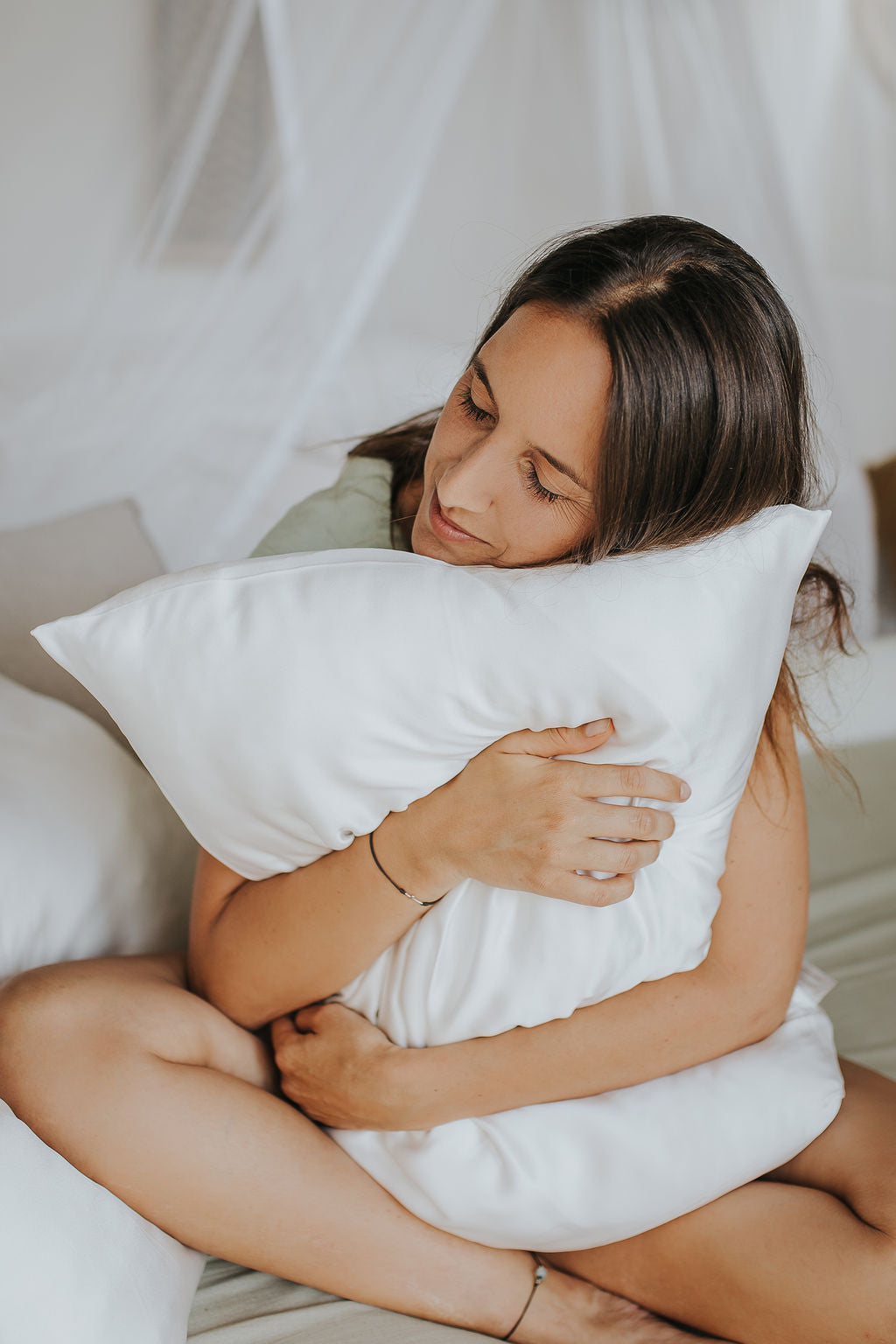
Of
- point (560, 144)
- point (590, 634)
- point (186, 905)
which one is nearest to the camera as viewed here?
point (590, 634)

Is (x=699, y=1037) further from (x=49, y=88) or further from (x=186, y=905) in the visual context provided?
(x=49, y=88)

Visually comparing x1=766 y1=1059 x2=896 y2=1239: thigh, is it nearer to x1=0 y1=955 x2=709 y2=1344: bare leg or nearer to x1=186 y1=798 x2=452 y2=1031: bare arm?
x1=0 y1=955 x2=709 y2=1344: bare leg

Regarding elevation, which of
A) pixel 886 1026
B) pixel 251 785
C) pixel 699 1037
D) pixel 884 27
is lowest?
pixel 886 1026

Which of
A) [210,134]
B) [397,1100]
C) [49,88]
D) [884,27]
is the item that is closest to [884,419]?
[884,27]

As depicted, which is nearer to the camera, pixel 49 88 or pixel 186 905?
pixel 186 905

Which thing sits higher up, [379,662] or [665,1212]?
[379,662]

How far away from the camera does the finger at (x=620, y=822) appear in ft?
2.80

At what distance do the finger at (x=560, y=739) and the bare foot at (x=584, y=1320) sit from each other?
17.8 inches

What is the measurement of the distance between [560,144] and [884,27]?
82 centimetres

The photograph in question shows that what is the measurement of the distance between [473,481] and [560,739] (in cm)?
22

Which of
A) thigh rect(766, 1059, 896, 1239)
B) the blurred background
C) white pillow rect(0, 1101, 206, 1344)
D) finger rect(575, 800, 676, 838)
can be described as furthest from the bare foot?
the blurred background

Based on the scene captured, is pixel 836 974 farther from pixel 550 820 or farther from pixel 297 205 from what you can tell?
pixel 297 205

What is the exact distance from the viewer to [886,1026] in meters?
1.18

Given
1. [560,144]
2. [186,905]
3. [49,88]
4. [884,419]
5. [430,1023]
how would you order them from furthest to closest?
[884,419], [560,144], [49,88], [186,905], [430,1023]
